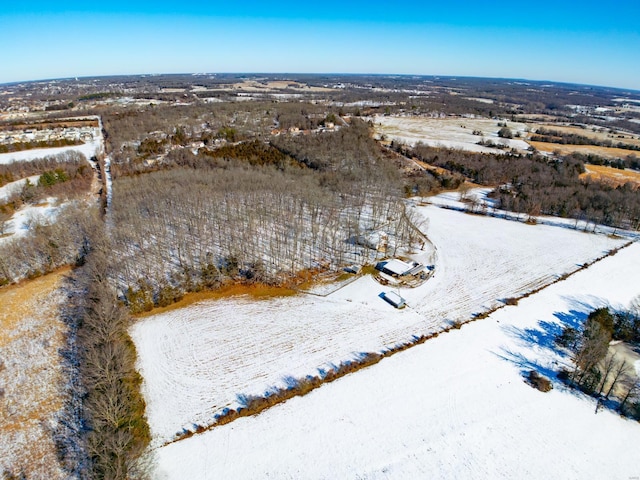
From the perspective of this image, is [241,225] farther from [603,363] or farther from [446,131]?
[446,131]

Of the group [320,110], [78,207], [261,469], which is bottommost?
[261,469]

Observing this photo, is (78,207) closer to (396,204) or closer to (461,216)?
(396,204)

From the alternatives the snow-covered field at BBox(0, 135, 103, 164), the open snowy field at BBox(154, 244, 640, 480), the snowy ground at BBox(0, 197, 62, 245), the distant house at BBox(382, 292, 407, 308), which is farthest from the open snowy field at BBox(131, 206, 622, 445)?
the snow-covered field at BBox(0, 135, 103, 164)

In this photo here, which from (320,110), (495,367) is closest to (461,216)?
(495,367)

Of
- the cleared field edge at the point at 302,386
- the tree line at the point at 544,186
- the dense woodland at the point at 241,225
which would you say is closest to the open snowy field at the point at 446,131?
the tree line at the point at 544,186

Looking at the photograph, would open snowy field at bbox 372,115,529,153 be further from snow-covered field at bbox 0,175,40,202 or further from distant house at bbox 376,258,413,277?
snow-covered field at bbox 0,175,40,202

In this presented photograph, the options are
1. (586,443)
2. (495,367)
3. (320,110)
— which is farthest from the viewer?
(320,110)
